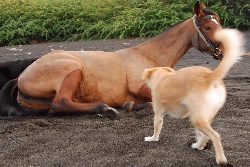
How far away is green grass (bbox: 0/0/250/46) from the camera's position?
669 inches

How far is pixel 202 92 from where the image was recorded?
3742 mm

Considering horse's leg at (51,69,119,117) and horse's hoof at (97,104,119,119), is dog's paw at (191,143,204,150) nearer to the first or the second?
horse's hoof at (97,104,119,119)

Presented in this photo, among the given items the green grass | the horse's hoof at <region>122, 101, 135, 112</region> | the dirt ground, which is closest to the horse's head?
the dirt ground

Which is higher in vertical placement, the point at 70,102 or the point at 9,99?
the point at 70,102

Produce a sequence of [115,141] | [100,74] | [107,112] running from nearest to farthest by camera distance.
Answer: [115,141] → [107,112] → [100,74]

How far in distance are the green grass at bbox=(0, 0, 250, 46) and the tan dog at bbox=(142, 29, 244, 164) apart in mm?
12580

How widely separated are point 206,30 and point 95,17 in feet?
43.7

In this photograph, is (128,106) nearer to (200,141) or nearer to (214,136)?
(200,141)

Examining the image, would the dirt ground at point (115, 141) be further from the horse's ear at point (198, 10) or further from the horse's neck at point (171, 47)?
the horse's ear at point (198, 10)

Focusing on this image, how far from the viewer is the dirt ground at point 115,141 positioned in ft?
13.2

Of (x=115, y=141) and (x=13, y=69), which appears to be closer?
(x=115, y=141)

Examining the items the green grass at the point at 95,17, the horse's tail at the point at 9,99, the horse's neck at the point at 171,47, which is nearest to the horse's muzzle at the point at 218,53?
the horse's neck at the point at 171,47

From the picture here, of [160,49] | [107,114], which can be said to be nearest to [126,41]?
[160,49]

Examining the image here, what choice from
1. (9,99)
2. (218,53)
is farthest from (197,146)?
(9,99)
